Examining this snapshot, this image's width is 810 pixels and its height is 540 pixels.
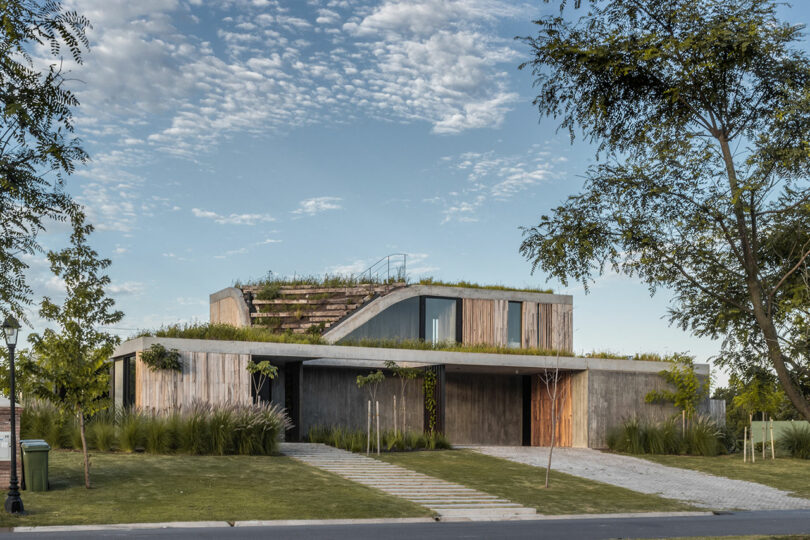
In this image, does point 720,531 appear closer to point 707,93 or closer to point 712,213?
point 712,213

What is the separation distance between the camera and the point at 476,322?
32.1 metres

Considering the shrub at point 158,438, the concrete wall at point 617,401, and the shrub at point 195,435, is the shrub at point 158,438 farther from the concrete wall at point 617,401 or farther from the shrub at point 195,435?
the concrete wall at point 617,401

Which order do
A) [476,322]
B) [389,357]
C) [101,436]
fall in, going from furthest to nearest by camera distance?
1. [476,322]
2. [389,357]
3. [101,436]

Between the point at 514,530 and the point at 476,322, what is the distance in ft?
60.7

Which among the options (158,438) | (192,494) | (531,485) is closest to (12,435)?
(192,494)

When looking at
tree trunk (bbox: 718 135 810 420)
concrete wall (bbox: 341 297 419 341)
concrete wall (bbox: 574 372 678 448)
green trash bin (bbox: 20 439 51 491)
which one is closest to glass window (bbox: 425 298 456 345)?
concrete wall (bbox: 341 297 419 341)

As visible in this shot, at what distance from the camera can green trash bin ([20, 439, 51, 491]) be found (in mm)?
15648

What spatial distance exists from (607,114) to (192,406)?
14.1 m

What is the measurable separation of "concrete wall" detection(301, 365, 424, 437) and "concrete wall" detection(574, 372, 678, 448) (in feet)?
18.5

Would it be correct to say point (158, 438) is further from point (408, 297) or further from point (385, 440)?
point (408, 297)

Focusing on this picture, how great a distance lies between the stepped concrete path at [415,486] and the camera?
16.2 metres

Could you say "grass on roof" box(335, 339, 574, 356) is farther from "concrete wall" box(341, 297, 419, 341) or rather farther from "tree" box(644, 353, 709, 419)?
"tree" box(644, 353, 709, 419)

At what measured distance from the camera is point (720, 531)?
13859 millimetres

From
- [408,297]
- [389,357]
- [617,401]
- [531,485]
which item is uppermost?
[408,297]
